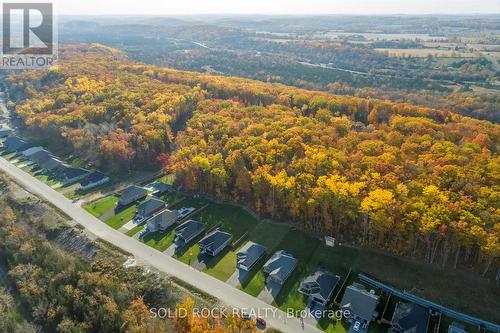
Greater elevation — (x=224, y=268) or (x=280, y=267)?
(x=280, y=267)

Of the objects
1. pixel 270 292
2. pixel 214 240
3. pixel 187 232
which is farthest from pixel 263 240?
pixel 187 232

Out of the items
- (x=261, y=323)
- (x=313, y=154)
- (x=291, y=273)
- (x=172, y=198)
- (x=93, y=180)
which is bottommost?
(x=261, y=323)

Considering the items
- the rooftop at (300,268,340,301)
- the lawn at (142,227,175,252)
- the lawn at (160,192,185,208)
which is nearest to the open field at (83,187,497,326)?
the lawn at (142,227,175,252)

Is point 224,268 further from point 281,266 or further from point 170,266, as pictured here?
point 281,266

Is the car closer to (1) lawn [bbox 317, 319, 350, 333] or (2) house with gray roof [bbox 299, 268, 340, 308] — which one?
(1) lawn [bbox 317, 319, 350, 333]

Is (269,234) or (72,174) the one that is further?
(72,174)
